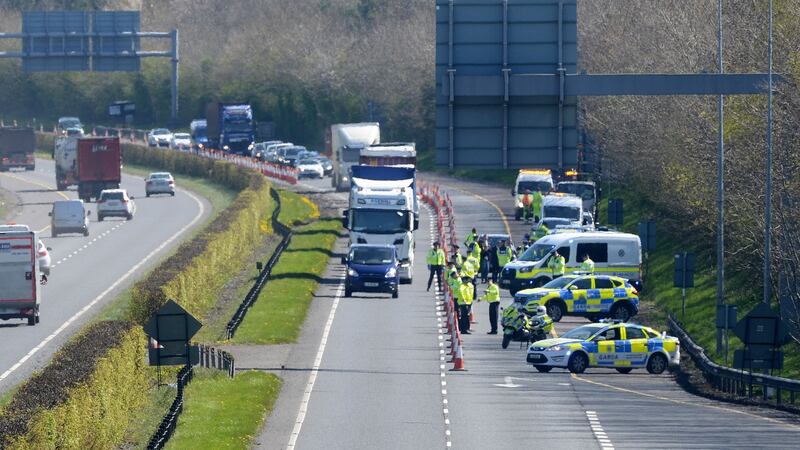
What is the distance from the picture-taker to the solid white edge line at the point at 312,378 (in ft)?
109

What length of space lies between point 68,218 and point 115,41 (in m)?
25.4

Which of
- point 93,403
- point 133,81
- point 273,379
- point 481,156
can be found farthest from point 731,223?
point 133,81

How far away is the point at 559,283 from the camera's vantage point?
167 ft

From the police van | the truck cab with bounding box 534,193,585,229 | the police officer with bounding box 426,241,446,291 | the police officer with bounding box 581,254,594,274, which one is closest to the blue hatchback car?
the police officer with bounding box 426,241,446,291

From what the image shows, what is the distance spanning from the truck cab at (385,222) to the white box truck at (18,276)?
1312 centimetres

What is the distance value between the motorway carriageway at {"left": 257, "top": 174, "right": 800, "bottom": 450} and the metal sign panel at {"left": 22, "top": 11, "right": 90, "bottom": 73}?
5422 centimetres

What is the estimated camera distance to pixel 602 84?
106ft

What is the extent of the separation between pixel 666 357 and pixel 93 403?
1723 centimetres

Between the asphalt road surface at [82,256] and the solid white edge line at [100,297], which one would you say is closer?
the solid white edge line at [100,297]

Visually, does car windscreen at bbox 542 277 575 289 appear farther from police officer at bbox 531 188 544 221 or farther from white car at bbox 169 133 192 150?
white car at bbox 169 133 192 150

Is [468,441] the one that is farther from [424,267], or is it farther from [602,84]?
Result: [424,267]

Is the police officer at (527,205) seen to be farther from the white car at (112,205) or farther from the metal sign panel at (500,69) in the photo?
the metal sign panel at (500,69)

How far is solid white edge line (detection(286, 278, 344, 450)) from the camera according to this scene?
33.2m

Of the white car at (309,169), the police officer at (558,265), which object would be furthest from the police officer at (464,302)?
the white car at (309,169)
